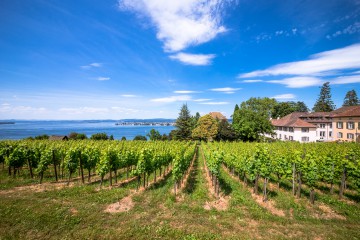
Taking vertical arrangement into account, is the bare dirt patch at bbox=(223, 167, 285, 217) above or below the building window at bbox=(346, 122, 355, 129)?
below

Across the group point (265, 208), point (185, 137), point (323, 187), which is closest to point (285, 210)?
point (265, 208)

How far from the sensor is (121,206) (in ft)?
35.9

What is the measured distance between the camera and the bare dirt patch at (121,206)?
10414mm

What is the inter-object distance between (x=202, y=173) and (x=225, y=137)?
3864cm

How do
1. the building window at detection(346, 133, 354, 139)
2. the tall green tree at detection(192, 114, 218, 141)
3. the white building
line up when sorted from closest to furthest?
1. the building window at detection(346, 133, 354, 139)
2. the white building
3. the tall green tree at detection(192, 114, 218, 141)

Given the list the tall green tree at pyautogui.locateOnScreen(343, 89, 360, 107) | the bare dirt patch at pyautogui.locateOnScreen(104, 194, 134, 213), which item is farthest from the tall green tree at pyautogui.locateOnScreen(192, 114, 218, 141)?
the tall green tree at pyautogui.locateOnScreen(343, 89, 360, 107)

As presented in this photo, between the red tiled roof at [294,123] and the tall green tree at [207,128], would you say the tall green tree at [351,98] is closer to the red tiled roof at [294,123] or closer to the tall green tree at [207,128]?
the red tiled roof at [294,123]

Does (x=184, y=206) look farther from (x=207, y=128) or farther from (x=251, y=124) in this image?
(x=207, y=128)

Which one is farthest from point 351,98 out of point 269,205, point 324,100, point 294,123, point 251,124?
point 269,205

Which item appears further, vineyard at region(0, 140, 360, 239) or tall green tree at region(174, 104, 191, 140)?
tall green tree at region(174, 104, 191, 140)

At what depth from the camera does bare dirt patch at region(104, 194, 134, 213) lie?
10.4 meters

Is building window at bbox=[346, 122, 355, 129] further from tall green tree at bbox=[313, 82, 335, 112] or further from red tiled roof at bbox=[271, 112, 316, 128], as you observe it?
tall green tree at bbox=[313, 82, 335, 112]

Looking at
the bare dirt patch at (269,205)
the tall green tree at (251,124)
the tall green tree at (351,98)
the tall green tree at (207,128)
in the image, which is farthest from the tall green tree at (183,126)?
the tall green tree at (351,98)

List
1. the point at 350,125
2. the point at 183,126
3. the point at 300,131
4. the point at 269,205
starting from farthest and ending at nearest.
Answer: the point at 183,126 < the point at 300,131 < the point at 350,125 < the point at 269,205
